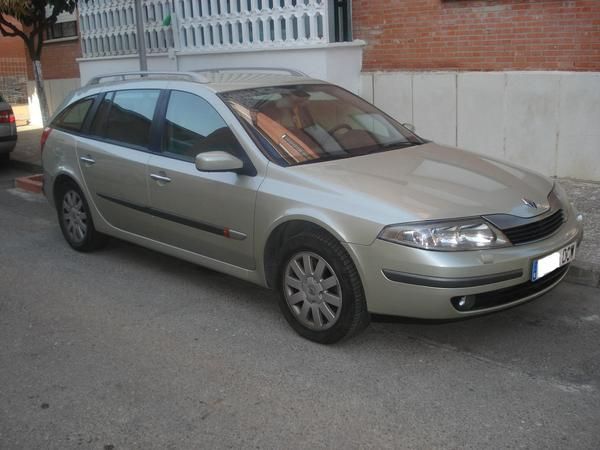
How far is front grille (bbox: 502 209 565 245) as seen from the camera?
3.96 m

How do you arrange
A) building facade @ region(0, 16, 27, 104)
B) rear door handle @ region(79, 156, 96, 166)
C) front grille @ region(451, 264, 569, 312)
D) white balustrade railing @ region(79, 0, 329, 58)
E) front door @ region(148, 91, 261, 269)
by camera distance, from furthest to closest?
building facade @ region(0, 16, 27, 104), white balustrade railing @ region(79, 0, 329, 58), rear door handle @ region(79, 156, 96, 166), front door @ region(148, 91, 261, 269), front grille @ region(451, 264, 569, 312)

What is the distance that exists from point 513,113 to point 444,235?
15.9 ft

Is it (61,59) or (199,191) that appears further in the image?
(61,59)

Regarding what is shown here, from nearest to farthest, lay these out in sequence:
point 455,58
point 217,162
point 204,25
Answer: point 217,162 → point 455,58 → point 204,25

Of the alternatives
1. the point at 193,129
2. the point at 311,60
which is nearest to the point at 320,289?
the point at 193,129

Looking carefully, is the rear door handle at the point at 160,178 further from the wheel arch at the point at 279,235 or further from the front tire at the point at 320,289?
the front tire at the point at 320,289

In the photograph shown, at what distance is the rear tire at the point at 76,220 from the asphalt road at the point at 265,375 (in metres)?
0.87

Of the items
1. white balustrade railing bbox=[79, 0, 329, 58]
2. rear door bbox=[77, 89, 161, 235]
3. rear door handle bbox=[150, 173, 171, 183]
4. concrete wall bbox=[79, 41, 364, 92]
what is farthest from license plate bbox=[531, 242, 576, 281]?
white balustrade railing bbox=[79, 0, 329, 58]

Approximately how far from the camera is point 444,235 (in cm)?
380

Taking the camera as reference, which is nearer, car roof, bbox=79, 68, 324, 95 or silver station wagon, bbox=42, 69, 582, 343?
silver station wagon, bbox=42, 69, 582, 343

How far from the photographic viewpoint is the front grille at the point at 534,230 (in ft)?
13.0

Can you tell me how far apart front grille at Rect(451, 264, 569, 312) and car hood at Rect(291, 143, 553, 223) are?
399 mm

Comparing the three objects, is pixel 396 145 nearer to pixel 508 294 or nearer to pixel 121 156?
pixel 508 294

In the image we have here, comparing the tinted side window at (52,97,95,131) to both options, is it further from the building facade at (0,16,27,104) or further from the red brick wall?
the building facade at (0,16,27,104)
